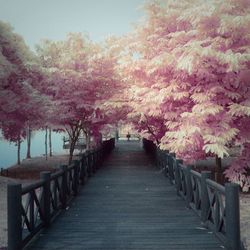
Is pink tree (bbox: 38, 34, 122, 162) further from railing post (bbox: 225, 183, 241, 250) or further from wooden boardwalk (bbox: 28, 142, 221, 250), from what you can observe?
railing post (bbox: 225, 183, 241, 250)

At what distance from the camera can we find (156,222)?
8.82m

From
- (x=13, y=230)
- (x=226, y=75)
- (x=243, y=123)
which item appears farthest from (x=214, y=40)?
(x=13, y=230)

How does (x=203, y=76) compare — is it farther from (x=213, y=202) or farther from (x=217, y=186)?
(x=217, y=186)

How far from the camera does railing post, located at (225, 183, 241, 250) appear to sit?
6.14 meters

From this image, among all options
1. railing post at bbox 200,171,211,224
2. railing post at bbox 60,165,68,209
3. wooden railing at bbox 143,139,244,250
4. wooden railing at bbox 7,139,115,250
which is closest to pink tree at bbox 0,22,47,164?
wooden railing at bbox 7,139,115,250

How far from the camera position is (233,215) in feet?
20.2

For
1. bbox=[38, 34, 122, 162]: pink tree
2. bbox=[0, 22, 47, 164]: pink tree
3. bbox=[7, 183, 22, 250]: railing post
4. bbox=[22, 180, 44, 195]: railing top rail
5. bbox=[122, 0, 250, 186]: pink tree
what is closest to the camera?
bbox=[7, 183, 22, 250]: railing post

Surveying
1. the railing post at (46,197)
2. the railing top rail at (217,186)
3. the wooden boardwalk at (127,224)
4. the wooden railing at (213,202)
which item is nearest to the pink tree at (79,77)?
the wooden boardwalk at (127,224)

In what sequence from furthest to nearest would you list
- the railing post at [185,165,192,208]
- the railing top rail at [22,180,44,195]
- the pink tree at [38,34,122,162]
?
the pink tree at [38,34,122,162] < the railing post at [185,165,192,208] < the railing top rail at [22,180,44,195]

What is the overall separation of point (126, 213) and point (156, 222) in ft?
4.02

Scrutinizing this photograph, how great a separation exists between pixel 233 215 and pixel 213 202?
142 centimetres

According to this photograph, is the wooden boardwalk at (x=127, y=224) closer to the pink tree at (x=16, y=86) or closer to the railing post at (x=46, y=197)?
the railing post at (x=46, y=197)

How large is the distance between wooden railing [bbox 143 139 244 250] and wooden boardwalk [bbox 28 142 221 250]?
242 millimetres

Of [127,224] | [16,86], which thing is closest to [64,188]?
[127,224]
